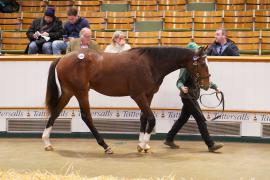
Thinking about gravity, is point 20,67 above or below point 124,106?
above

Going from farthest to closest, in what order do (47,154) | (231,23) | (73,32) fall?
(231,23) → (73,32) → (47,154)

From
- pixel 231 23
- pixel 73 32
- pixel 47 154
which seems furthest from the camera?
pixel 231 23

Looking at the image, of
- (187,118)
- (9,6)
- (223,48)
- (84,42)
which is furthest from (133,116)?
(9,6)

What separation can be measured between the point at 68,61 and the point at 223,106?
2.44 meters

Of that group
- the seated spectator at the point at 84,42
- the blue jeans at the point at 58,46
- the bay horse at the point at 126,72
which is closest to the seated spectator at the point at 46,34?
the blue jeans at the point at 58,46

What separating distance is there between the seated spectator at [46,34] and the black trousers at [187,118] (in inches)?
119

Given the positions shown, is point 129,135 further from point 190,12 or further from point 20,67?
point 190,12

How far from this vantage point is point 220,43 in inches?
366

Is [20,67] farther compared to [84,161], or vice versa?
[20,67]

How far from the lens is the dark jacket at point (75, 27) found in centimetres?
1000

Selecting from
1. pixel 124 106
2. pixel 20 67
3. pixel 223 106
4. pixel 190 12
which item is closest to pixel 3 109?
pixel 20 67

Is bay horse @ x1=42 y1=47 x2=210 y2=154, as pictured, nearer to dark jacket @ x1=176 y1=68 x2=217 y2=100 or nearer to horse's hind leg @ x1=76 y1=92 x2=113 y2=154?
horse's hind leg @ x1=76 y1=92 x2=113 y2=154

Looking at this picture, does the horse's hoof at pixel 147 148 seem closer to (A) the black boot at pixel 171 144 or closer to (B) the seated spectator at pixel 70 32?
(A) the black boot at pixel 171 144

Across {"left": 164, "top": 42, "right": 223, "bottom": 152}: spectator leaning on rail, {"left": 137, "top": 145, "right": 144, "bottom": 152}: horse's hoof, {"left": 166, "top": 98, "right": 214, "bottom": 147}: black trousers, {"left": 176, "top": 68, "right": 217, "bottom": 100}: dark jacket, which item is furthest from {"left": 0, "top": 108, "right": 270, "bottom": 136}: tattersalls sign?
{"left": 137, "top": 145, "right": 144, "bottom": 152}: horse's hoof
